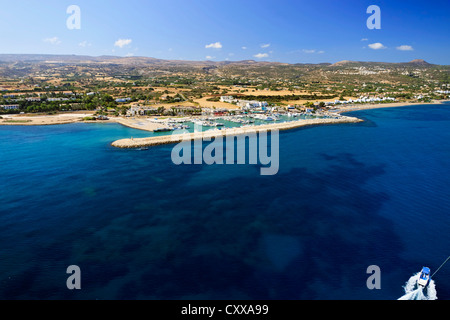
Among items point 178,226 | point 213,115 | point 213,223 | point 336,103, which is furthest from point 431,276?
point 336,103

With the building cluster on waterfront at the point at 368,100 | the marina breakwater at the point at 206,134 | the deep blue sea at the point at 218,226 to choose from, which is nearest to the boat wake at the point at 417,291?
the deep blue sea at the point at 218,226

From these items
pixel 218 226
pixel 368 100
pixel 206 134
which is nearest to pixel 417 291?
pixel 218 226

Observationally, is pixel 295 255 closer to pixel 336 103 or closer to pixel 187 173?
pixel 187 173

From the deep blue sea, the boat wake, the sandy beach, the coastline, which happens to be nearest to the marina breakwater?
the coastline

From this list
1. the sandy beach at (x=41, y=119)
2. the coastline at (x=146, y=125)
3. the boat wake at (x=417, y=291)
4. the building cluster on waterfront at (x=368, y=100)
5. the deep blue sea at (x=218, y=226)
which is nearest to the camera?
the boat wake at (x=417, y=291)

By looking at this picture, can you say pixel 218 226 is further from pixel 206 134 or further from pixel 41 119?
pixel 41 119

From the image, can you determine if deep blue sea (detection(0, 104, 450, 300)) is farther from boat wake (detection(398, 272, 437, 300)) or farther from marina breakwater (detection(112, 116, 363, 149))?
marina breakwater (detection(112, 116, 363, 149))

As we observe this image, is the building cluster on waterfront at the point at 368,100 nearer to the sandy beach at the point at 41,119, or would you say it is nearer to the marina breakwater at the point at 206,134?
the marina breakwater at the point at 206,134
